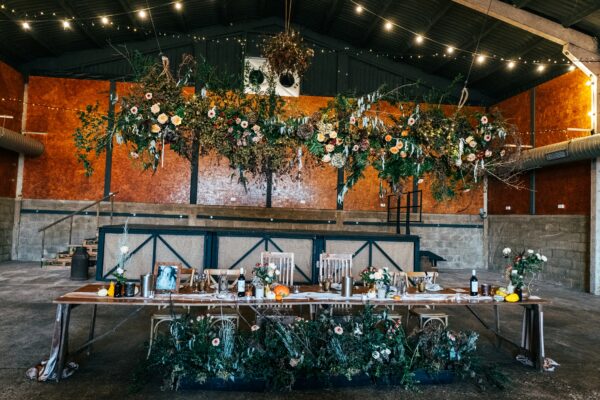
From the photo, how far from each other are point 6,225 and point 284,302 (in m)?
10.7

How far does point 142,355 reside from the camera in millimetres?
3963

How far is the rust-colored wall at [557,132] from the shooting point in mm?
8812

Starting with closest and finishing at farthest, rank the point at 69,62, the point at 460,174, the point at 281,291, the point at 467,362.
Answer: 1. the point at 467,362
2. the point at 281,291
3. the point at 460,174
4. the point at 69,62

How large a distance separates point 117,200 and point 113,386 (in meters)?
9.02

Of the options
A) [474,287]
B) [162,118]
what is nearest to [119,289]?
[162,118]

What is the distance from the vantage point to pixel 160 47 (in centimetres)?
1152

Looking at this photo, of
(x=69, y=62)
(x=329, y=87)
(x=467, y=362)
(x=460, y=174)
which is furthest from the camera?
(x=329, y=87)

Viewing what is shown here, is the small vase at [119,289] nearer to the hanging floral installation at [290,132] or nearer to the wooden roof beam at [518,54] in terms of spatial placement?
the hanging floral installation at [290,132]

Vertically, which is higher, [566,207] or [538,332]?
[566,207]

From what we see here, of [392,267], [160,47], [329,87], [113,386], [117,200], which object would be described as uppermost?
[160,47]

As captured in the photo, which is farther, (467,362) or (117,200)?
(117,200)

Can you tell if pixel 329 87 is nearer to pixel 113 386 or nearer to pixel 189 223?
pixel 189 223

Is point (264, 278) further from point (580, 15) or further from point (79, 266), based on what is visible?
point (580, 15)

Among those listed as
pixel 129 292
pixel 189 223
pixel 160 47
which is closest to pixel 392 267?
pixel 129 292
